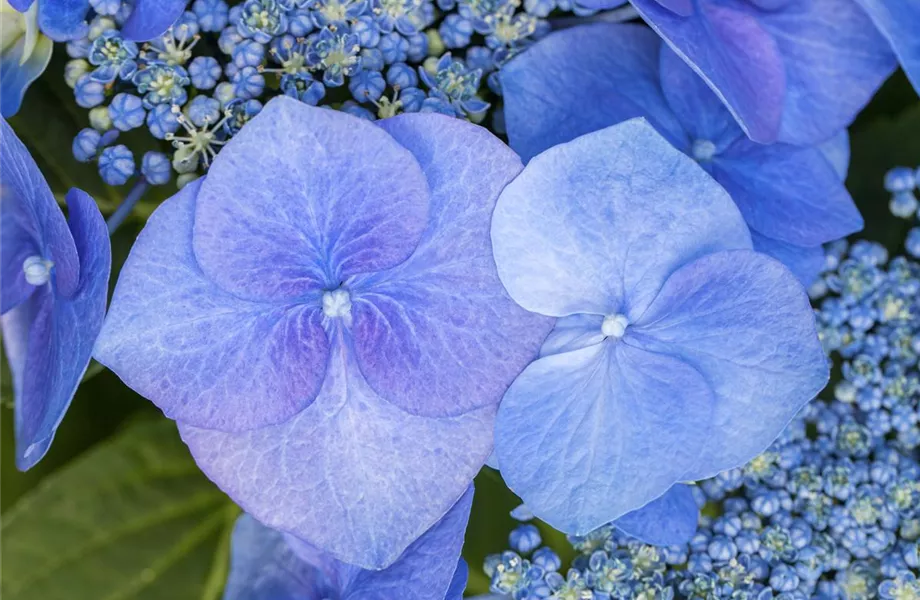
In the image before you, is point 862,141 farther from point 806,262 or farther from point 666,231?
point 666,231

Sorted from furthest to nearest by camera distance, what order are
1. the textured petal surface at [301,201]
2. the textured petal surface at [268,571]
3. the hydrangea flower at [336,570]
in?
the textured petal surface at [268,571], the hydrangea flower at [336,570], the textured petal surface at [301,201]

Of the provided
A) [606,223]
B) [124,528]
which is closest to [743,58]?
[606,223]

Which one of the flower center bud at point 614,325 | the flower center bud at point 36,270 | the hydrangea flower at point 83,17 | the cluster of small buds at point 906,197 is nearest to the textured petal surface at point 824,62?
the cluster of small buds at point 906,197

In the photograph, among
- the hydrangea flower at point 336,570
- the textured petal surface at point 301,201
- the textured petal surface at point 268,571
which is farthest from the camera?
the textured petal surface at point 268,571

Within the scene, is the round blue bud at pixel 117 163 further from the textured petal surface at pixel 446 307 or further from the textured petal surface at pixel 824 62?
the textured petal surface at pixel 824 62

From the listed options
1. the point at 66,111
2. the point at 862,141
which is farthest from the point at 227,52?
the point at 862,141

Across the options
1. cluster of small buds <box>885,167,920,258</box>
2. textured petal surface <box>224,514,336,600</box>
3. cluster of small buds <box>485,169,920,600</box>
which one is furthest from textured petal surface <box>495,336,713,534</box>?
cluster of small buds <box>885,167,920,258</box>

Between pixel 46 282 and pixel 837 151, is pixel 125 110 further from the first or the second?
pixel 837 151
